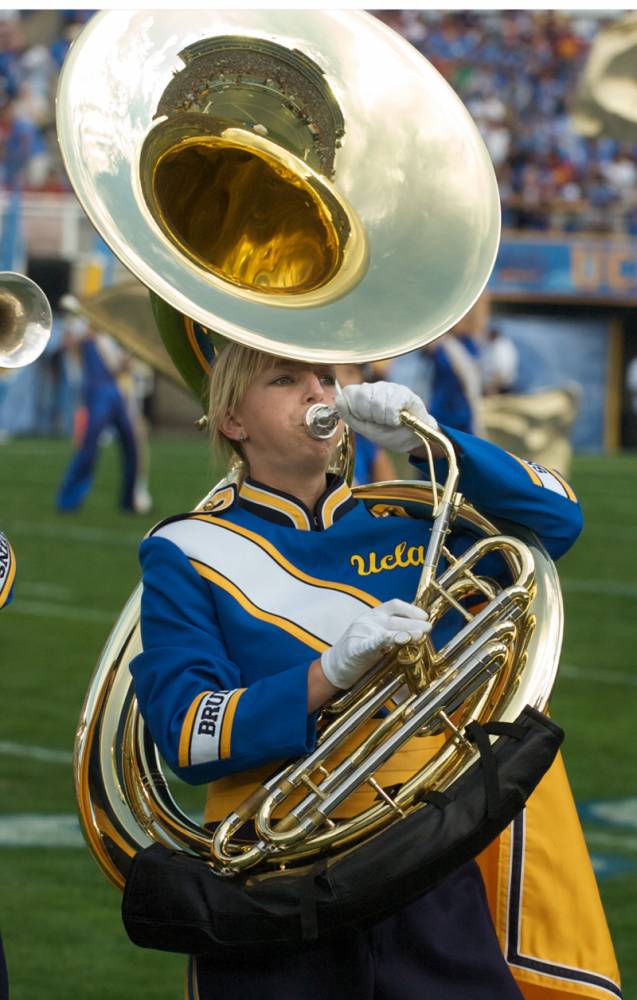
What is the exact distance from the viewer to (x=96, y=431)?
43.6 ft

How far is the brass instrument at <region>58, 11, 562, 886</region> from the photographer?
2.28 metres

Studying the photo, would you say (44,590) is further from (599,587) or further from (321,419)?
(321,419)

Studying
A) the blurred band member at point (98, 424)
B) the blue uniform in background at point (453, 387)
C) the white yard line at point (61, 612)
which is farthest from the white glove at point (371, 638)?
the blurred band member at point (98, 424)

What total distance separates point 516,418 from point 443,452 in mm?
12407

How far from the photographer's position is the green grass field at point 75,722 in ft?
12.6

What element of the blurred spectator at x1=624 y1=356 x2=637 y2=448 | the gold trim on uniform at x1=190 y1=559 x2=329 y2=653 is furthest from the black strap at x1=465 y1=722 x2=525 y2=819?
the blurred spectator at x1=624 y1=356 x2=637 y2=448

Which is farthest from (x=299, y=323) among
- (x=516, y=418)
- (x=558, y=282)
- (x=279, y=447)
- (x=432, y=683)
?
(x=558, y=282)

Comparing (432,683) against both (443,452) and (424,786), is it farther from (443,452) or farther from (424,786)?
(443,452)

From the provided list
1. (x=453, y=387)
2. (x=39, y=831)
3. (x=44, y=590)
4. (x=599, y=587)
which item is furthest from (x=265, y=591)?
(x=599, y=587)

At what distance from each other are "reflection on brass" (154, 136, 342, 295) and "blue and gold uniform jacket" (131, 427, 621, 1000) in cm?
33

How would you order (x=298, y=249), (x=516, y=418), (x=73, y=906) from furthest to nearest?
1. (x=516, y=418)
2. (x=73, y=906)
3. (x=298, y=249)

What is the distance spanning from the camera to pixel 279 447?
2.46m

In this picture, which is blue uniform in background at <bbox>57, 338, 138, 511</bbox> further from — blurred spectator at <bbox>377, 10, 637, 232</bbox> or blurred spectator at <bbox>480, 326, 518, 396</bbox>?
blurred spectator at <bbox>377, 10, 637, 232</bbox>

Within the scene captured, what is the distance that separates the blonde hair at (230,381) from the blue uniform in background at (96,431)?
10257mm
